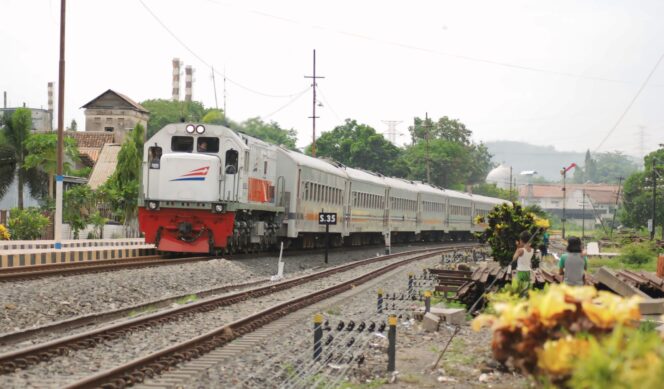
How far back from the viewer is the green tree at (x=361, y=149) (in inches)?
3994

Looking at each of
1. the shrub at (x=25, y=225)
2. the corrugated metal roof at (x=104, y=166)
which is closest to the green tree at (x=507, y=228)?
the shrub at (x=25, y=225)

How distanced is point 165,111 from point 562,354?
119 m

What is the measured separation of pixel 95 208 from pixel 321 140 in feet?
188

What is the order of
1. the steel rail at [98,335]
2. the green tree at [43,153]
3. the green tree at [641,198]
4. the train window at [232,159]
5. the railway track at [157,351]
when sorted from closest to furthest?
the railway track at [157,351]
the steel rail at [98,335]
the train window at [232,159]
the green tree at [43,153]
the green tree at [641,198]

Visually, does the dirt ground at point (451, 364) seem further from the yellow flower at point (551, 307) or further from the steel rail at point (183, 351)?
the yellow flower at point (551, 307)

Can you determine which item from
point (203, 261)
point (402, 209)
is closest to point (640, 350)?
point (203, 261)

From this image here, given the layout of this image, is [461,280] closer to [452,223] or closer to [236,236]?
[236,236]

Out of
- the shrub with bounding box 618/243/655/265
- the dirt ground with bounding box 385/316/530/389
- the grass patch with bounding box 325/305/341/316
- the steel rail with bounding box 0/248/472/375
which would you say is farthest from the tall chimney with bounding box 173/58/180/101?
the dirt ground with bounding box 385/316/530/389

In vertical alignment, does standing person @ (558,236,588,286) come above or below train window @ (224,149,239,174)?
below

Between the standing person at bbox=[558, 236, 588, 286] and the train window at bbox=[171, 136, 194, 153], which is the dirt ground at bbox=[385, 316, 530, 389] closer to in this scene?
the standing person at bbox=[558, 236, 588, 286]

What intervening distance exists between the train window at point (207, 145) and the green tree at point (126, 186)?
23786mm

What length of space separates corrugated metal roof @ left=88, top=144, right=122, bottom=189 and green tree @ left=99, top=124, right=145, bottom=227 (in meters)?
13.4

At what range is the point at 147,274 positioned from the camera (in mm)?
19062

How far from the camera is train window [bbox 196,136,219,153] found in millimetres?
24109
